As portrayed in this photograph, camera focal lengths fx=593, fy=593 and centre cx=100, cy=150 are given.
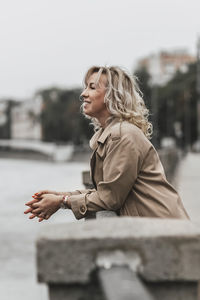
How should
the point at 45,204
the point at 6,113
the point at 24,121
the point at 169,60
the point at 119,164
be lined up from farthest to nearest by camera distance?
the point at 24,121 → the point at 6,113 → the point at 169,60 → the point at 45,204 → the point at 119,164

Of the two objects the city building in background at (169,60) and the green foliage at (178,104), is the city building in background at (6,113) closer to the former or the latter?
the city building in background at (169,60)

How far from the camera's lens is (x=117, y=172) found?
3047 millimetres

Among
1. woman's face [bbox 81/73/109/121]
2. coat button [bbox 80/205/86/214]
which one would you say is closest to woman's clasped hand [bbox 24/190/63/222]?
coat button [bbox 80/205/86/214]

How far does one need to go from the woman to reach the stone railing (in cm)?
103

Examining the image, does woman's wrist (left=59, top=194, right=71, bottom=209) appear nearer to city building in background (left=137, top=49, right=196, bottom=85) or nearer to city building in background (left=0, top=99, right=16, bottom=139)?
city building in background (left=137, top=49, right=196, bottom=85)

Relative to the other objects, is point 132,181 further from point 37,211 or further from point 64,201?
point 37,211

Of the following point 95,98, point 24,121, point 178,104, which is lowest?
point 24,121

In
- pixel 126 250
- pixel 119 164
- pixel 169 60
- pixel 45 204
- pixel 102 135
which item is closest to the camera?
pixel 126 250

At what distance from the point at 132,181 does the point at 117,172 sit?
9 centimetres

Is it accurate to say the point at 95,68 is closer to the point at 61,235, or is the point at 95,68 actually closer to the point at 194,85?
the point at 61,235

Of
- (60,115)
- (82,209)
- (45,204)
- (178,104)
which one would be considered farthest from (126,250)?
(60,115)

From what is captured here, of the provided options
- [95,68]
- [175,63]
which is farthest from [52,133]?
[95,68]

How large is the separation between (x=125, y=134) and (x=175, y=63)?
5742 inches

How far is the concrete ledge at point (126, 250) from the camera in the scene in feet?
6.30
